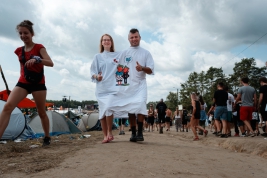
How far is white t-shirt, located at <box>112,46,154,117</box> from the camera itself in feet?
17.1

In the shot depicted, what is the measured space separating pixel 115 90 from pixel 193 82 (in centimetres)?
8021

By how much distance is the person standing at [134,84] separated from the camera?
5.21 meters

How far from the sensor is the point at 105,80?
17.7 feet

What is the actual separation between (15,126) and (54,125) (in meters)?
3.80

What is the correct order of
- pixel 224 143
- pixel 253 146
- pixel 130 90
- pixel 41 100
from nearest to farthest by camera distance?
pixel 41 100 → pixel 130 90 → pixel 253 146 → pixel 224 143

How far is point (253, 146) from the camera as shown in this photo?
5.71 metres

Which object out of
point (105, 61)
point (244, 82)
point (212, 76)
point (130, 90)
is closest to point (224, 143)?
point (244, 82)

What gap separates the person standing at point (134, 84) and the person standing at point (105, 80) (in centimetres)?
14

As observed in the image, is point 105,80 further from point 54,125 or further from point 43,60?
point 54,125

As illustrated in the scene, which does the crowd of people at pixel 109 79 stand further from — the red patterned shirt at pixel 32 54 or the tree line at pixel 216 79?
the tree line at pixel 216 79

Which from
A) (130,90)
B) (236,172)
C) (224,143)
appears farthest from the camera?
(224,143)

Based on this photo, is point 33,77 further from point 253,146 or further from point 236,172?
point 253,146

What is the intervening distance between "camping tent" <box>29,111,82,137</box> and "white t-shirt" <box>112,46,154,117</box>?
6930 millimetres

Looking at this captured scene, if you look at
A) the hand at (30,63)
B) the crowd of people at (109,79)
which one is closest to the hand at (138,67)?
the crowd of people at (109,79)
